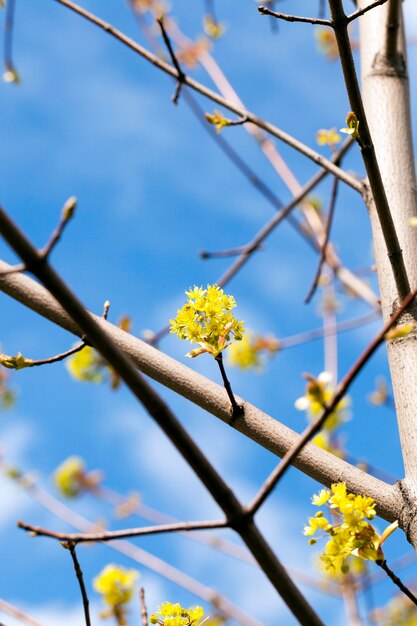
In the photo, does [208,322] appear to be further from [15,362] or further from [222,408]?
[15,362]

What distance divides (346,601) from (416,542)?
2.46m

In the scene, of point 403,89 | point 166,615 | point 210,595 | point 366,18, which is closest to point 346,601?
point 210,595

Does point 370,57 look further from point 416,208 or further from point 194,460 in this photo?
point 194,460

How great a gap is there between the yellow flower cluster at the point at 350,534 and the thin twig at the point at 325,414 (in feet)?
1.55

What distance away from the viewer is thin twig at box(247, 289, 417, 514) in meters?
0.92

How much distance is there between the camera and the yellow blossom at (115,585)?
3.25 m

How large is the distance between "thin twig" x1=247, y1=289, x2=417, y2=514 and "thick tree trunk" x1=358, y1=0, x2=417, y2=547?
2.44ft

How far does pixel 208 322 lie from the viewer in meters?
1.64

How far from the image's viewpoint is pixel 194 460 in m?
0.98

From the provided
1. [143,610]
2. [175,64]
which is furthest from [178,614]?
[175,64]

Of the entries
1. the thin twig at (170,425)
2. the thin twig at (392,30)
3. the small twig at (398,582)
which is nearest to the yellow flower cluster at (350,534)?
the small twig at (398,582)

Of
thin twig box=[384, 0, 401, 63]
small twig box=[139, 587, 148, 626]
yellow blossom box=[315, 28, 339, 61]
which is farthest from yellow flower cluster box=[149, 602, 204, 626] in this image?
yellow blossom box=[315, 28, 339, 61]

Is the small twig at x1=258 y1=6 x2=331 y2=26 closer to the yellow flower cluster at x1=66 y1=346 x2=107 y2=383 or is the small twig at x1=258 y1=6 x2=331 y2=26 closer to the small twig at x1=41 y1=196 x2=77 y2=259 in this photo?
the small twig at x1=41 y1=196 x2=77 y2=259

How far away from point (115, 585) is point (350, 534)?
87.1 inches
